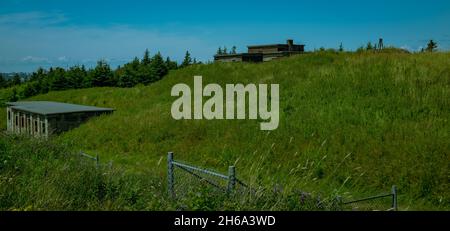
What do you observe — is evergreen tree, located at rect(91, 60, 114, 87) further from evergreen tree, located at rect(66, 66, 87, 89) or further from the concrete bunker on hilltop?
the concrete bunker on hilltop

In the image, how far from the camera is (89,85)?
66.3m

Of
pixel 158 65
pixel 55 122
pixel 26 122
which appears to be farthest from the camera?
pixel 158 65

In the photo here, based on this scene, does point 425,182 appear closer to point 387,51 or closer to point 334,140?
point 334,140

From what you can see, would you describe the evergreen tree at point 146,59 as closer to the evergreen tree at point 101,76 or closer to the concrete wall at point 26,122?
the evergreen tree at point 101,76

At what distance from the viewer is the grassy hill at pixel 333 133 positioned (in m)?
15.7

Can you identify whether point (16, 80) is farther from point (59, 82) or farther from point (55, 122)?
point (55, 122)

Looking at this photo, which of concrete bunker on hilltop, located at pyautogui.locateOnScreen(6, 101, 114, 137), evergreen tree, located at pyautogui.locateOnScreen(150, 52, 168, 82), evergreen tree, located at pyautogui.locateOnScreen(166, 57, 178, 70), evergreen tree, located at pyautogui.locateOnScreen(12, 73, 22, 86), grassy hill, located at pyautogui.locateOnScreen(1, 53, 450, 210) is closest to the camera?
grassy hill, located at pyautogui.locateOnScreen(1, 53, 450, 210)

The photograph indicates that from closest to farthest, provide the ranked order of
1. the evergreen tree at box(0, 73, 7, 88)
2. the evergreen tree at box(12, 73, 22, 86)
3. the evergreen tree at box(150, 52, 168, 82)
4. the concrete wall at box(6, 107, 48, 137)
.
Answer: the concrete wall at box(6, 107, 48, 137) < the evergreen tree at box(150, 52, 168, 82) < the evergreen tree at box(12, 73, 22, 86) < the evergreen tree at box(0, 73, 7, 88)

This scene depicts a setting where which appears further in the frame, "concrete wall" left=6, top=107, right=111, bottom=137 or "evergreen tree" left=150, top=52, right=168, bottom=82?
"evergreen tree" left=150, top=52, right=168, bottom=82

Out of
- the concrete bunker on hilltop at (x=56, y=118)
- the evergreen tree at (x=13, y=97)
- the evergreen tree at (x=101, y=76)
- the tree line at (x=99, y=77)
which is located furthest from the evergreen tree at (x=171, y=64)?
the concrete bunker on hilltop at (x=56, y=118)

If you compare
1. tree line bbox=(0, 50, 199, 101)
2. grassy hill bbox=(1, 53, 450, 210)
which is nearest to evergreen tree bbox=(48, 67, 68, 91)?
tree line bbox=(0, 50, 199, 101)

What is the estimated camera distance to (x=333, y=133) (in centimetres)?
2003

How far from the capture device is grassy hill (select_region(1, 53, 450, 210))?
51.6ft

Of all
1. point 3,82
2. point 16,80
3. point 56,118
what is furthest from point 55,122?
point 3,82
